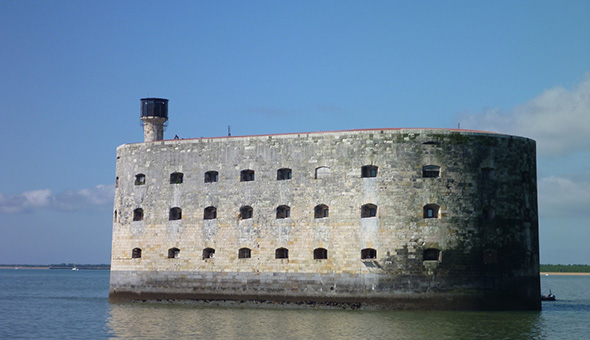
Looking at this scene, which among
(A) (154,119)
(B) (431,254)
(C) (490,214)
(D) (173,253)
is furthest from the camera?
(A) (154,119)

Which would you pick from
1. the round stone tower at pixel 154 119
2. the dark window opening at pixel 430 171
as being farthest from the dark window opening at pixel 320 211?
the round stone tower at pixel 154 119

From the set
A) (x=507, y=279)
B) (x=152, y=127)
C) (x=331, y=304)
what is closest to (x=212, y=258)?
(x=331, y=304)

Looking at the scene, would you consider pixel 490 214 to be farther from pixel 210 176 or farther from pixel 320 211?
pixel 210 176

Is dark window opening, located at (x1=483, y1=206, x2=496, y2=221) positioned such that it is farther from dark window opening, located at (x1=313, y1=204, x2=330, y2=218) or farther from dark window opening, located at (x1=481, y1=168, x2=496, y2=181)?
dark window opening, located at (x1=313, y1=204, x2=330, y2=218)

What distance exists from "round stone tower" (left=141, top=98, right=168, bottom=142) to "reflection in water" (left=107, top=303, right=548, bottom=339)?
1084 cm

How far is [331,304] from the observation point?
37.6m

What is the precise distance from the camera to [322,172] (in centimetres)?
3847

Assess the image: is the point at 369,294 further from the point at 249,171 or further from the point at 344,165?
the point at 249,171

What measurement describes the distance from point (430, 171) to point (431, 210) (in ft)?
5.68

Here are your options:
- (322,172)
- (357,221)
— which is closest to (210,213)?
(322,172)

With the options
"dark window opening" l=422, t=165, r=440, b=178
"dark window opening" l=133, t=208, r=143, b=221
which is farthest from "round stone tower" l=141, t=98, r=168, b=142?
"dark window opening" l=422, t=165, r=440, b=178

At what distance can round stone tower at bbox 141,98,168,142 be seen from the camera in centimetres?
4609

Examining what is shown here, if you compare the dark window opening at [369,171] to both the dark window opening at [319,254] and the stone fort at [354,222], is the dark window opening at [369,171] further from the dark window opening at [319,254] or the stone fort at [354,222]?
the dark window opening at [319,254]

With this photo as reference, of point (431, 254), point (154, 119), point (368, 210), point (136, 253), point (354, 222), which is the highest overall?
point (154, 119)
